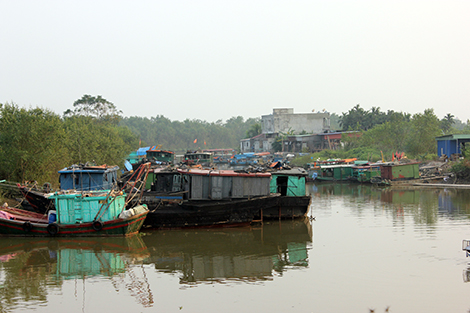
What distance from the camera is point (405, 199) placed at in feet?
88.7

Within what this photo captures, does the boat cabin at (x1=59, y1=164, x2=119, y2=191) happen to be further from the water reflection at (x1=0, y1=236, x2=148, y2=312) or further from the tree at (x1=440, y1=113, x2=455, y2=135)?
the tree at (x1=440, y1=113, x2=455, y2=135)

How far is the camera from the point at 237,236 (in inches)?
675

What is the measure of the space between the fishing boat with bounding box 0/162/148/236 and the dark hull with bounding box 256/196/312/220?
580cm

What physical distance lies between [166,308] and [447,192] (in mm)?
25197

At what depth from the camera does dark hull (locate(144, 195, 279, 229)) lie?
1777 centimetres

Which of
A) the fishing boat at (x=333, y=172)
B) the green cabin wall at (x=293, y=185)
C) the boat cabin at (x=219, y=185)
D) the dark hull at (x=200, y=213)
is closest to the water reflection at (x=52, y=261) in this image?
the dark hull at (x=200, y=213)

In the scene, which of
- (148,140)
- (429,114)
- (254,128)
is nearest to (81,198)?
(429,114)

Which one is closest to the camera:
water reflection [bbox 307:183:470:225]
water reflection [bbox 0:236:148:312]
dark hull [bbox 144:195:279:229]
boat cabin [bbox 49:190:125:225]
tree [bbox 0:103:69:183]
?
water reflection [bbox 0:236:148:312]

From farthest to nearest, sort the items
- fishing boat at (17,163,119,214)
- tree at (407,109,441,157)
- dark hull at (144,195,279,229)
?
tree at (407,109,441,157)
fishing boat at (17,163,119,214)
dark hull at (144,195,279,229)

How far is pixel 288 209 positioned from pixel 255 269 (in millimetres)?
6963

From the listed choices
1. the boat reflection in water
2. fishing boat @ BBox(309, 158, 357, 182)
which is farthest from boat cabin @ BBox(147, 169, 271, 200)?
fishing boat @ BBox(309, 158, 357, 182)

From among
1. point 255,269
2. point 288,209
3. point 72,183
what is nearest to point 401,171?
point 288,209

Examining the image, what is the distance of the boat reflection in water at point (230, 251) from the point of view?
498 inches

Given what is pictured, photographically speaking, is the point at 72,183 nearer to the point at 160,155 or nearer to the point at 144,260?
the point at 144,260
